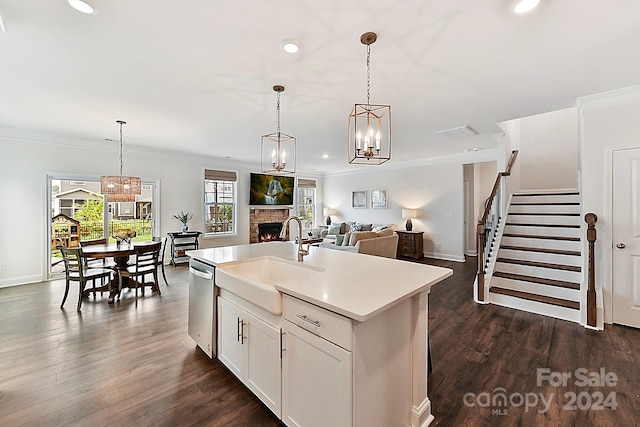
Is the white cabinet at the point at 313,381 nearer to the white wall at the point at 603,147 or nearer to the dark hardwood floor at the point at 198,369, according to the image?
the dark hardwood floor at the point at 198,369

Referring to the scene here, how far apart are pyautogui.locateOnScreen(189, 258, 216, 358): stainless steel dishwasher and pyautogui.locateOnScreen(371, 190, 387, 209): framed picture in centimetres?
628

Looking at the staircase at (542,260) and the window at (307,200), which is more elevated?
the window at (307,200)

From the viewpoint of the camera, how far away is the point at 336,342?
132 centimetres

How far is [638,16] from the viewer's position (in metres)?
1.82

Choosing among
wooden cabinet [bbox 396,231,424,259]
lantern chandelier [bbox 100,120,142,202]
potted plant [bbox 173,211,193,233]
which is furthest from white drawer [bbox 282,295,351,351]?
wooden cabinet [bbox 396,231,424,259]

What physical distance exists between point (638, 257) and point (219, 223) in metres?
7.59

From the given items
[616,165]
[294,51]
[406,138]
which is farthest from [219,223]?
[616,165]

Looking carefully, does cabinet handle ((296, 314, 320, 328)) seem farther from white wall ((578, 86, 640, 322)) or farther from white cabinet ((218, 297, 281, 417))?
white wall ((578, 86, 640, 322))

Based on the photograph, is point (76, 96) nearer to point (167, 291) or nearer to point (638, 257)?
point (167, 291)

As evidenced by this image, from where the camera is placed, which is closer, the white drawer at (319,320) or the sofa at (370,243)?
the white drawer at (319,320)

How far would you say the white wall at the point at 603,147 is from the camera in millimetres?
2955

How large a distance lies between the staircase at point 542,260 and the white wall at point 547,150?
3.93 feet

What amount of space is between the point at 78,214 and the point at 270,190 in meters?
4.37

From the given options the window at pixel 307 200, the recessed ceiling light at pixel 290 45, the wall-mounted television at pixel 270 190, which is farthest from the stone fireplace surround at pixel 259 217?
the recessed ceiling light at pixel 290 45
